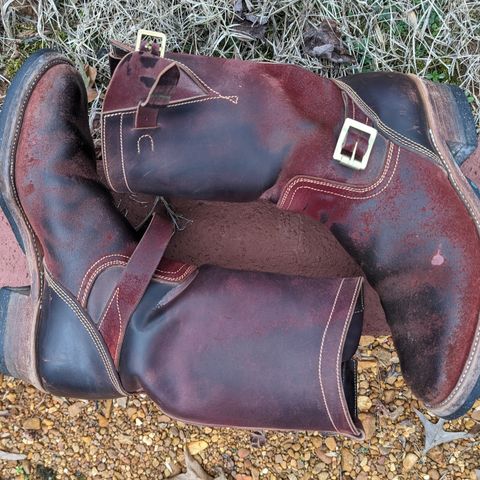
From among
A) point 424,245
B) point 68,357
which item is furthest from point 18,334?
point 424,245

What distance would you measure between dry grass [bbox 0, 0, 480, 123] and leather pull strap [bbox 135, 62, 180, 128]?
62cm

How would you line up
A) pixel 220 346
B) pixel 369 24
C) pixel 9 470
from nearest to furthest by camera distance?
pixel 220 346
pixel 369 24
pixel 9 470

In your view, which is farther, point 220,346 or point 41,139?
point 41,139

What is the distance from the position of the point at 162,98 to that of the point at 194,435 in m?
1.12

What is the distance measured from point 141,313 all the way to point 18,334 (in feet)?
1.25

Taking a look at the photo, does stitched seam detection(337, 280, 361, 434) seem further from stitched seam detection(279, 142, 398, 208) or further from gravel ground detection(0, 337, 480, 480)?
gravel ground detection(0, 337, 480, 480)

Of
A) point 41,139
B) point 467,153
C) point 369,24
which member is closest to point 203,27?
point 369,24

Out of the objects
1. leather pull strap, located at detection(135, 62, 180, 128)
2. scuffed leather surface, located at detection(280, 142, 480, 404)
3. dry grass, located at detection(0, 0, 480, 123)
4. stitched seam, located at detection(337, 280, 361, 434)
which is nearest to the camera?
leather pull strap, located at detection(135, 62, 180, 128)

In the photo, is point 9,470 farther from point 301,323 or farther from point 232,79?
point 232,79

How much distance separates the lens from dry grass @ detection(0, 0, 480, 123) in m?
1.93

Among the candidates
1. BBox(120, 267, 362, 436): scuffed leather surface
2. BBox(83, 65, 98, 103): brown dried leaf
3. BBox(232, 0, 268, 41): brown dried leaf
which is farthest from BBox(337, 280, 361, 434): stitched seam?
BBox(83, 65, 98, 103): brown dried leaf

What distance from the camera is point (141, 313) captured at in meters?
1.51

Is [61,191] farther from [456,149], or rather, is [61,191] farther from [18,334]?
[456,149]

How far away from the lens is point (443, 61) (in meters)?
1.95
